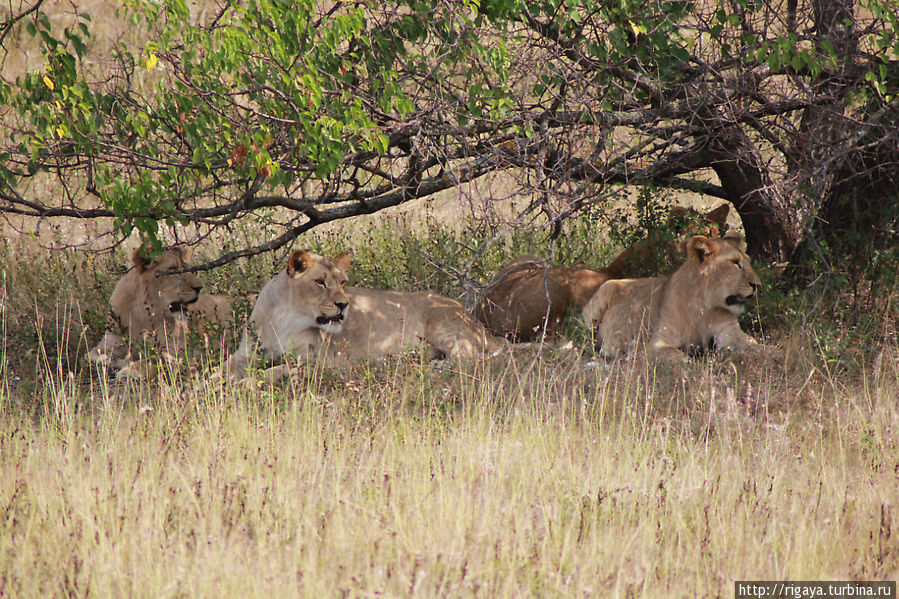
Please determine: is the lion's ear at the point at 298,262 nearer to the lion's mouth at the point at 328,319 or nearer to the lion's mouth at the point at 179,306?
the lion's mouth at the point at 328,319

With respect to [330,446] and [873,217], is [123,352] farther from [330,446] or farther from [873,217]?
[873,217]

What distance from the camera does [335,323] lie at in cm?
741

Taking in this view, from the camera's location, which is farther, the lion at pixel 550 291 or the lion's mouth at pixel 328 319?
the lion at pixel 550 291

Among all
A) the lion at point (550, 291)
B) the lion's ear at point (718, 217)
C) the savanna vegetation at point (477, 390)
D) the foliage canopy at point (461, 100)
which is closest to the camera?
the savanna vegetation at point (477, 390)

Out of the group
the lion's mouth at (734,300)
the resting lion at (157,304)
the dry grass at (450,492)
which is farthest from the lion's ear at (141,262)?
the lion's mouth at (734,300)

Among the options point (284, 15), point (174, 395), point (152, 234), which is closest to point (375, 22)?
point (284, 15)

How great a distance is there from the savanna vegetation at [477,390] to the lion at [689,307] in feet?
1.08

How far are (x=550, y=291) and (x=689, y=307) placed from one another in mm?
1320

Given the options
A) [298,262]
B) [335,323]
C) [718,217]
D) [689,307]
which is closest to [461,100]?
[298,262]

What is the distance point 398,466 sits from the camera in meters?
4.91

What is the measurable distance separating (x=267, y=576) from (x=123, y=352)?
4583 millimetres

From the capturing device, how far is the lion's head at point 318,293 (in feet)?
24.0

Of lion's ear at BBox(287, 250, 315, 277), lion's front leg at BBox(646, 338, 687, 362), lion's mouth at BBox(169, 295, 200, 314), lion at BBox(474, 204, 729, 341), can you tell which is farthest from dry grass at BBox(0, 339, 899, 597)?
lion at BBox(474, 204, 729, 341)

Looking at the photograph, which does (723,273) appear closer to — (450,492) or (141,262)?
(450,492)
